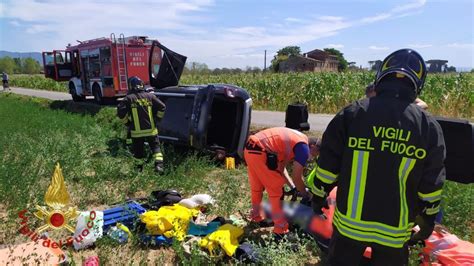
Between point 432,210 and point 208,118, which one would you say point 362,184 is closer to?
point 432,210

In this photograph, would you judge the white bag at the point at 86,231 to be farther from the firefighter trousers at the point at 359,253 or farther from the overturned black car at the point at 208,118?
the overturned black car at the point at 208,118

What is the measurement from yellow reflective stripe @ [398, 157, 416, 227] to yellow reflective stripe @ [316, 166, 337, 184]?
0.37m

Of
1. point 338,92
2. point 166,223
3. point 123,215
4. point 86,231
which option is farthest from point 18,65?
point 166,223

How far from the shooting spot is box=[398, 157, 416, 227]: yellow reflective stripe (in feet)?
6.81

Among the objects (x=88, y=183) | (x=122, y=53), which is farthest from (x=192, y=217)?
(x=122, y=53)

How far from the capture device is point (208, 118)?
6.50 m

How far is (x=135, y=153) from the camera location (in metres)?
6.98

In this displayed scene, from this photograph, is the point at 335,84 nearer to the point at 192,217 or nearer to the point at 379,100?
the point at 192,217

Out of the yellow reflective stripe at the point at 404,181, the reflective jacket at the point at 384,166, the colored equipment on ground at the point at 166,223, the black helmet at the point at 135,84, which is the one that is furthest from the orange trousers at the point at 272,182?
the black helmet at the point at 135,84

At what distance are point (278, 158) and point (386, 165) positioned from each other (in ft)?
6.48

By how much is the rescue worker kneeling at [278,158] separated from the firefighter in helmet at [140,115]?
9.31ft

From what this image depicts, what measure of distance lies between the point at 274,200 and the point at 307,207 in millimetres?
470

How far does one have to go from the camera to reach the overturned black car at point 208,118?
21.5ft

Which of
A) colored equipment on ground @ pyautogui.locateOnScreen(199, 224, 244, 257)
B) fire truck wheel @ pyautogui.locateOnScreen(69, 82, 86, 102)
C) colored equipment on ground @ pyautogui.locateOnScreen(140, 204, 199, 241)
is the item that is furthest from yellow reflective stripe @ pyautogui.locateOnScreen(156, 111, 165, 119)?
fire truck wheel @ pyautogui.locateOnScreen(69, 82, 86, 102)
